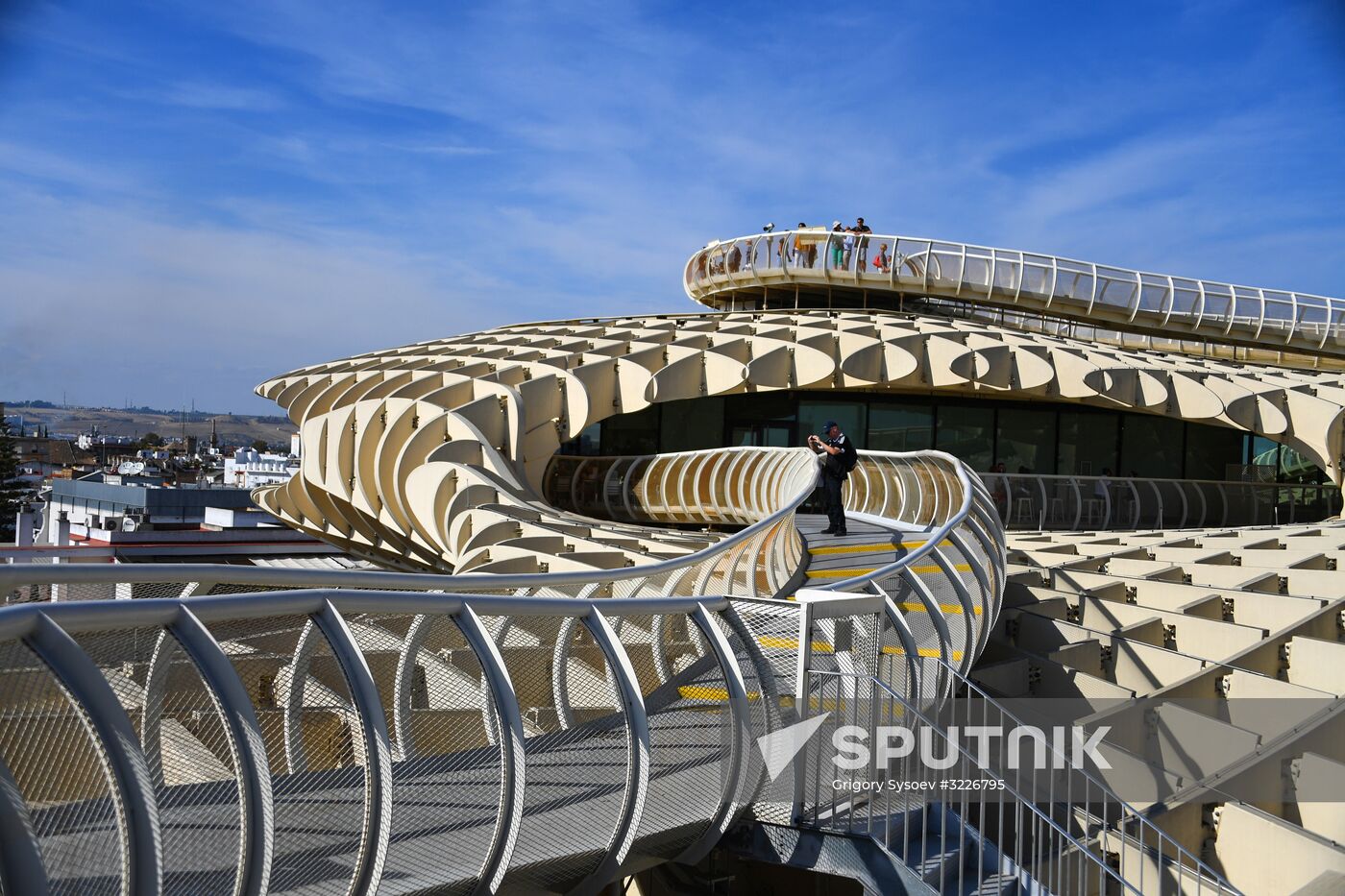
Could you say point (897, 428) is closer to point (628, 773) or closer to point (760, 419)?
point (760, 419)

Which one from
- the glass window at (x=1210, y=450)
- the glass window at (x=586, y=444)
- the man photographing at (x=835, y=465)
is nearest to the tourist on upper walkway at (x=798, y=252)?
the glass window at (x=586, y=444)

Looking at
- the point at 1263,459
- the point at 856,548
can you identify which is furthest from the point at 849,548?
the point at 1263,459

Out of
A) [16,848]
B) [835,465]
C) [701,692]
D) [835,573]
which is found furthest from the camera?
[835,465]

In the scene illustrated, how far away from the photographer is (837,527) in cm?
1530

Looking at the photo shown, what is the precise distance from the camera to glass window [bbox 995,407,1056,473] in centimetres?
2778

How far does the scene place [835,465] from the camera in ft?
50.0

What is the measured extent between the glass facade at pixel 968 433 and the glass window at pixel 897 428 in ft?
0.08

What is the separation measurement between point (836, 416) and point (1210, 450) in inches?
420

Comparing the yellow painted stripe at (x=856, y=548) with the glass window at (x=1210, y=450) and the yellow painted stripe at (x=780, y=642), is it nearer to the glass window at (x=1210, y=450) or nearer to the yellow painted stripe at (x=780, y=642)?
the yellow painted stripe at (x=780, y=642)

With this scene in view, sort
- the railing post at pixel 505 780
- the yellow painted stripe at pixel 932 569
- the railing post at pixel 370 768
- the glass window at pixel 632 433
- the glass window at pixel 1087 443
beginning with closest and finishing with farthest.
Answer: the railing post at pixel 370 768 → the railing post at pixel 505 780 → the yellow painted stripe at pixel 932 569 → the glass window at pixel 632 433 → the glass window at pixel 1087 443

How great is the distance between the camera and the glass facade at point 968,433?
27.3m

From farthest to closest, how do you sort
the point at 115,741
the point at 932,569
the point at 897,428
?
1. the point at 897,428
2. the point at 932,569
3. the point at 115,741

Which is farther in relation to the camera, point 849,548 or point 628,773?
point 849,548

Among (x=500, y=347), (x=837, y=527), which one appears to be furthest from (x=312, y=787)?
(x=500, y=347)
